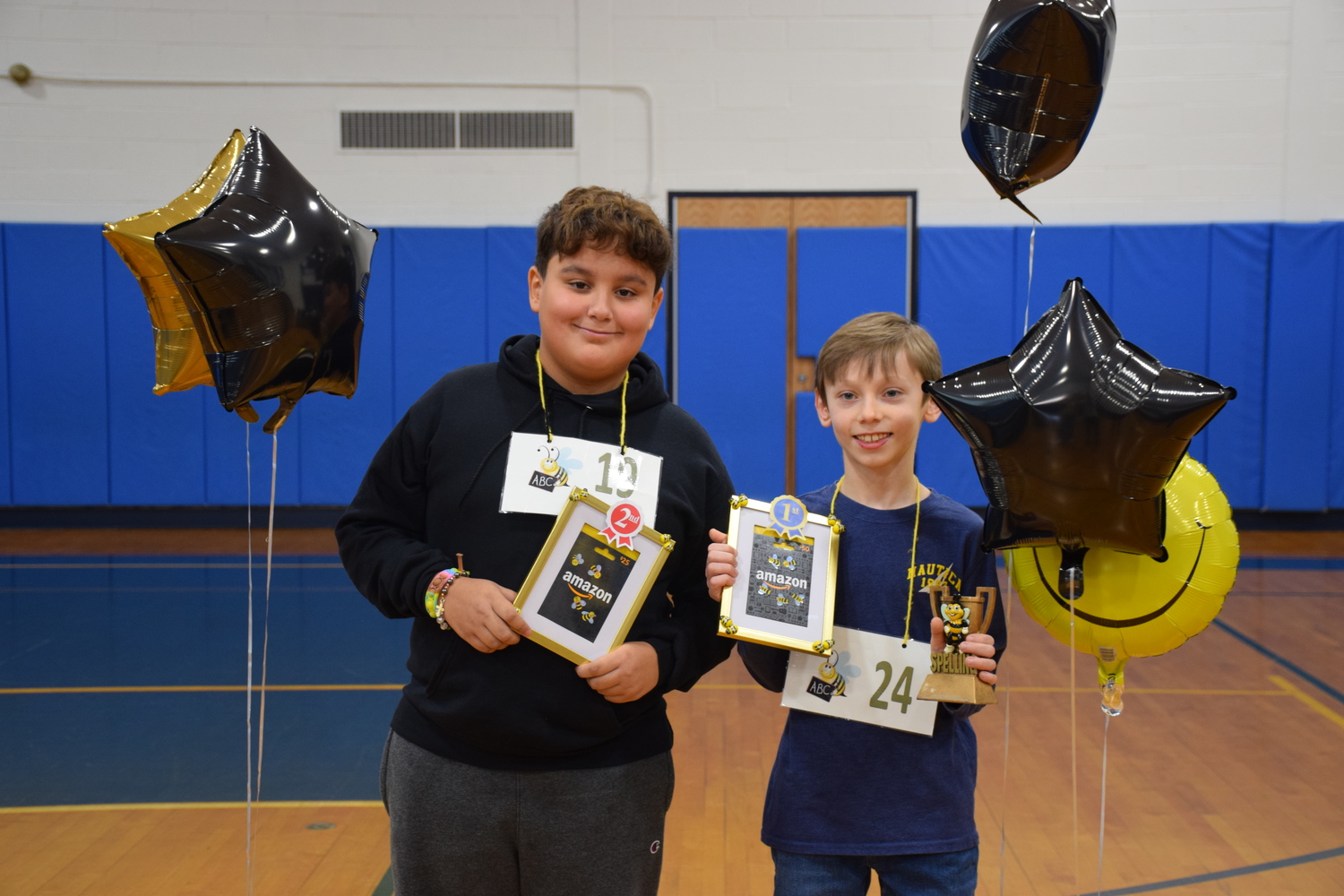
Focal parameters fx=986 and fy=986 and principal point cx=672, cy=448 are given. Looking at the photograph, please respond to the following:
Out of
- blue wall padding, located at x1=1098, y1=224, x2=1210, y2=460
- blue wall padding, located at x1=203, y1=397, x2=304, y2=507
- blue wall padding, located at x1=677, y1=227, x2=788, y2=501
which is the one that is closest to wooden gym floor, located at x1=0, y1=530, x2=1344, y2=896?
blue wall padding, located at x1=203, y1=397, x2=304, y2=507

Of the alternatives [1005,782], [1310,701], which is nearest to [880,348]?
[1005,782]

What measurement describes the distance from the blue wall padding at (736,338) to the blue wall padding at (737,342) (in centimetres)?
1

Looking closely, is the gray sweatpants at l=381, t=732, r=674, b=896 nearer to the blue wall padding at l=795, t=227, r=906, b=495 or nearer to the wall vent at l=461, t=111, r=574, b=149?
the blue wall padding at l=795, t=227, r=906, b=495

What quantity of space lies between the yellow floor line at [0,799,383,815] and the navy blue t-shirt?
5.74 ft

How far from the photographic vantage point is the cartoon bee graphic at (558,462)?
1.31m

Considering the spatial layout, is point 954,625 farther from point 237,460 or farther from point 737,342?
point 237,460

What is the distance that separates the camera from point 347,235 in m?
1.45

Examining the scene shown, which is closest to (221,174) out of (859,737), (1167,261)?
(859,737)

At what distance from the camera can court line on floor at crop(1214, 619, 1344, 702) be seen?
12.3 ft

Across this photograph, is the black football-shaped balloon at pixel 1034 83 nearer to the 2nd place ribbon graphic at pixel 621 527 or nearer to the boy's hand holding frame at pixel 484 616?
the 2nd place ribbon graphic at pixel 621 527

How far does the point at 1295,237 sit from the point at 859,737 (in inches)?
271

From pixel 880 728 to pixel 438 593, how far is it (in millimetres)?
657

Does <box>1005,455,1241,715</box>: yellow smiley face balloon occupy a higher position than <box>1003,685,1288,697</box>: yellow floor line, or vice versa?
<box>1005,455,1241,715</box>: yellow smiley face balloon

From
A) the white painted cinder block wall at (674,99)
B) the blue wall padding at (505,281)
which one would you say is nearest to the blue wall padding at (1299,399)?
the white painted cinder block wall at (674,99)
